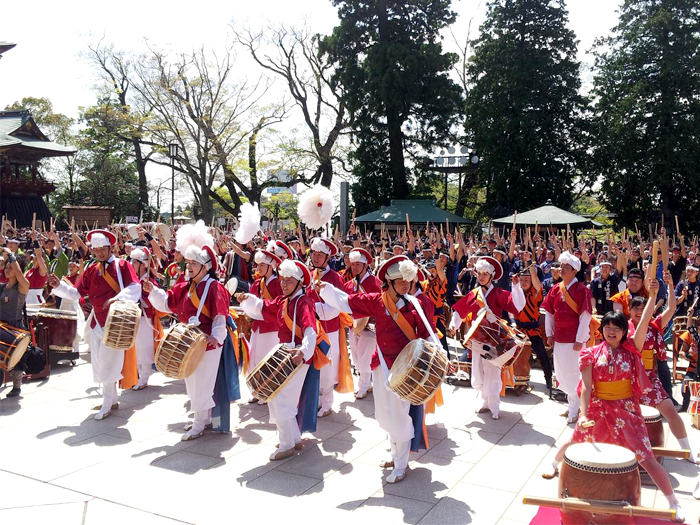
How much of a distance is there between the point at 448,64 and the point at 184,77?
510 inches

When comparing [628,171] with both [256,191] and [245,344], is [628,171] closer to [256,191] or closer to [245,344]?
[256,191]

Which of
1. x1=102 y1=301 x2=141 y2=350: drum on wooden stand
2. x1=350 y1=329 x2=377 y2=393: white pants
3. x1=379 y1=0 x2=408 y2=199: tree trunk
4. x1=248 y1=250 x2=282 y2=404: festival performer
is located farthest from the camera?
x1=379 y1=0 x2=408 y2=199: tree trunk

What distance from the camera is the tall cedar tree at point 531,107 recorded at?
1129 inches

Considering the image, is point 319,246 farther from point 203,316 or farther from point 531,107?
point 531,107

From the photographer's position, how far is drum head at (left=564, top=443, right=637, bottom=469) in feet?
11.8

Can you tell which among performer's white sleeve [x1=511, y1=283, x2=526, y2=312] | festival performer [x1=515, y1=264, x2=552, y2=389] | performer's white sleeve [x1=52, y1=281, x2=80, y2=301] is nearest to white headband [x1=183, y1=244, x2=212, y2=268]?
performer's white sleeve [x1=52, y1=281, x2=80, y2=301]

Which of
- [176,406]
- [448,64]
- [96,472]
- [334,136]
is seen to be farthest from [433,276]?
[334,136]

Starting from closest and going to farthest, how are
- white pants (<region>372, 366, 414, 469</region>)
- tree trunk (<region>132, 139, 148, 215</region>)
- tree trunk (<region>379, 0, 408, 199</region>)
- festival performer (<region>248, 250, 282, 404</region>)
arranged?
white pants (<region>372, 366, 414, 469</region>)
festival performer (<region>248, 250, 282, 404</region>)
tree trunk (<region>379, 0, 408, 199</region>)
tree trunk (<region>132, 139, 148, 215</region>)

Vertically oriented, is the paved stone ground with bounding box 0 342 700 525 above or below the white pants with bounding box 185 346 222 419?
below

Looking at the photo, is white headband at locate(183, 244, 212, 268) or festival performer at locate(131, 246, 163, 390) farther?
festival performer at locate(131, 246, 163, 390)

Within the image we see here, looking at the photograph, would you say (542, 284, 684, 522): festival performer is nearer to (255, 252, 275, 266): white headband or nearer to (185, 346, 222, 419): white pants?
(185, 346, 222, 419): white pants

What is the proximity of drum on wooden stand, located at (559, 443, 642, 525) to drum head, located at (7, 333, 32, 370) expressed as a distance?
6475mm

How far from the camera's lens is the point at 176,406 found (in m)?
7.31

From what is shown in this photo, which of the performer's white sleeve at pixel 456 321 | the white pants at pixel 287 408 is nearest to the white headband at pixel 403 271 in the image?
the white pants at pixel 287 408
